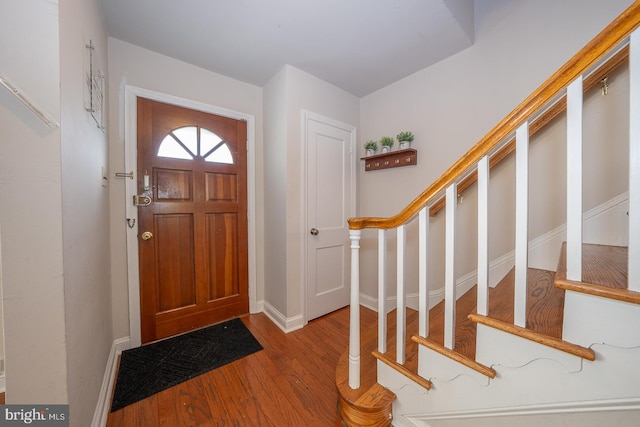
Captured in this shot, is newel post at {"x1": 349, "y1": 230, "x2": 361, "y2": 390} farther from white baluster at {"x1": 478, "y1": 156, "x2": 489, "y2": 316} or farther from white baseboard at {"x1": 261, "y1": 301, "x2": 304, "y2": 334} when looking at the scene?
white baseboard at {"x1": 261, "y1": 301, "x2": 304, "y2": 334}

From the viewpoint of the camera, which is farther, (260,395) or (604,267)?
(260,395)

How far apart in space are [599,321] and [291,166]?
1900mm

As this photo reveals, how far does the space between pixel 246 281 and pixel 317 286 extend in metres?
0.74

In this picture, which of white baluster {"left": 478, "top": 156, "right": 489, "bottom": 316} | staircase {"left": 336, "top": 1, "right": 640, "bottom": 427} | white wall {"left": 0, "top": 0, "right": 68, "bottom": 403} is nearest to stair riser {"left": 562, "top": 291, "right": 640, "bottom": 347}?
staircase {"left": 336, "top": 1, "right": 640, "bottom": 427}

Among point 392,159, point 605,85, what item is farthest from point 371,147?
point 605,85

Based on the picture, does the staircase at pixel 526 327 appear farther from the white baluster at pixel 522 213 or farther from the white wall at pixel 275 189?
the white wall at pixel 275 189

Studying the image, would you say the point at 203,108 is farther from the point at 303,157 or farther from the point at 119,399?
the point at 119,399

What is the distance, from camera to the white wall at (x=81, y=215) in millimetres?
801

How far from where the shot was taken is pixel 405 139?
2061mm

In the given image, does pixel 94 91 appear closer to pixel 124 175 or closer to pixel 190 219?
pixel 124 175

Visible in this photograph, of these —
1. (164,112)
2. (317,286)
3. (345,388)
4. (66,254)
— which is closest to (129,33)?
(164,112)

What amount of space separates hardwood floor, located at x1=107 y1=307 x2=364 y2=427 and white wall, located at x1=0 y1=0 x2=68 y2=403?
68 centimetres

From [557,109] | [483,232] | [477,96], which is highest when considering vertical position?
[477,96]

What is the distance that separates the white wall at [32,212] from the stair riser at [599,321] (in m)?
1.70
